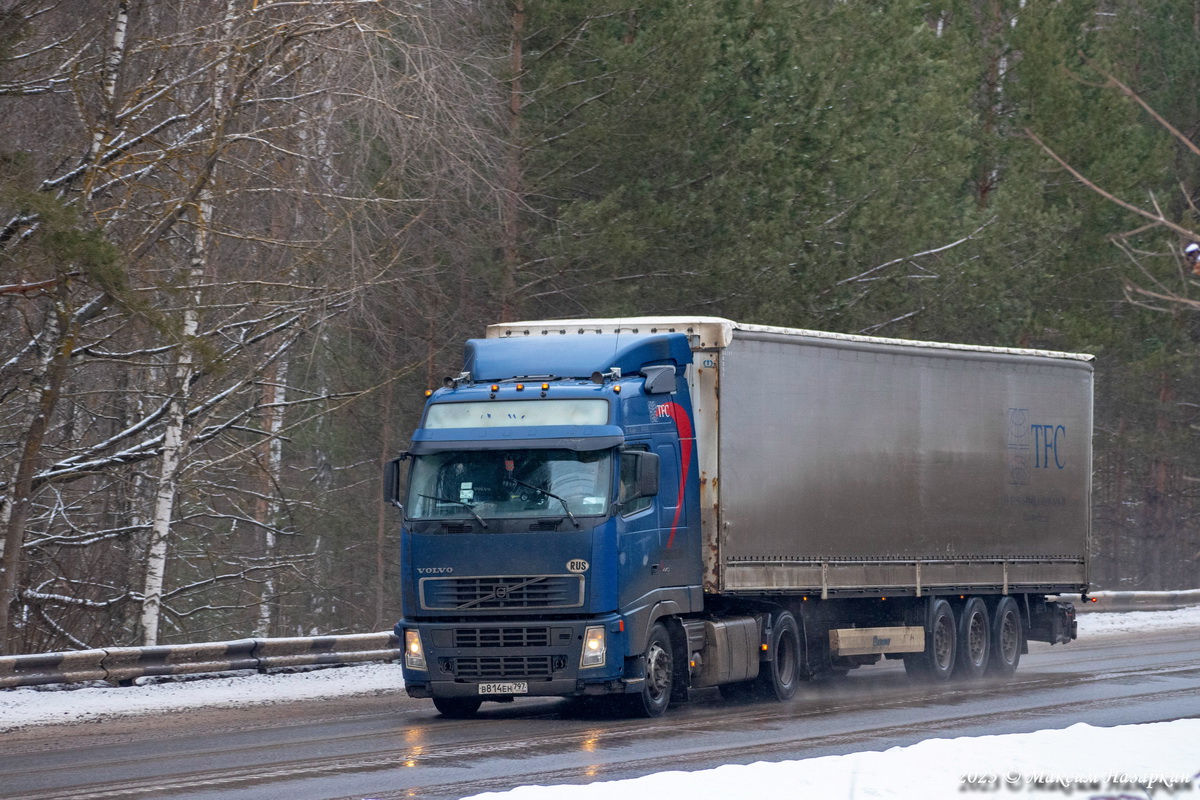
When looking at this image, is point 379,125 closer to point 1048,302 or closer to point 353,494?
point 353,494

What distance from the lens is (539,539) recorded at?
46.1 feet

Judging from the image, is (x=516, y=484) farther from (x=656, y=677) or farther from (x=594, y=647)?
(x=656, y=677)

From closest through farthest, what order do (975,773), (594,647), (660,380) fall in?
(975,773), (594,647), (660,380)

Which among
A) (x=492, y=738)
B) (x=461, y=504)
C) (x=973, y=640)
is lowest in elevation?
(x=492, y=738)

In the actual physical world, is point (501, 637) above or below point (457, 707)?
above

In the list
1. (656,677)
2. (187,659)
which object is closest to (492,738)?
(656,677)

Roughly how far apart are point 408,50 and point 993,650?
10.6m

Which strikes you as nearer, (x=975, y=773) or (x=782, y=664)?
(x=975, y=773)

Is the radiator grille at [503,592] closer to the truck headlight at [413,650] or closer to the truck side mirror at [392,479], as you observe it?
the truck headlight at [413,650]

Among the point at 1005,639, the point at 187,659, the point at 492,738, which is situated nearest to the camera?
the point at 492,738

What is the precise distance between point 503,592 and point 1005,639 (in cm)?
914

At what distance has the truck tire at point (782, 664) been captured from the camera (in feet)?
54.9

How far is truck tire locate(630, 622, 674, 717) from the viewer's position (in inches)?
579

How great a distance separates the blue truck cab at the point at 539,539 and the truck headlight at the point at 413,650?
18 millimetres
